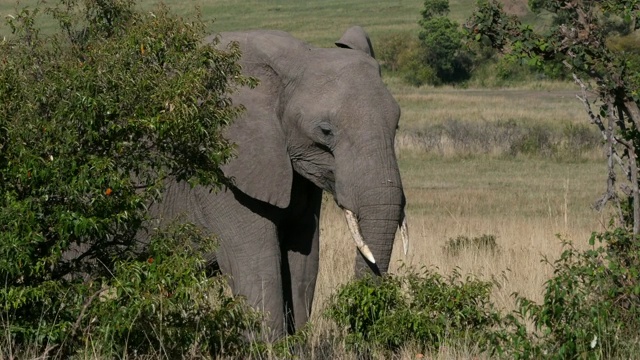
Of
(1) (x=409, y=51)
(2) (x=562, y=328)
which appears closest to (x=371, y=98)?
(2) (x=562, y=328)

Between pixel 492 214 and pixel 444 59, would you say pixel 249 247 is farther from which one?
pixel 444 59

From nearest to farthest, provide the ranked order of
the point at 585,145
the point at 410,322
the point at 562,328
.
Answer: the point at 562,328, the point at 410,322, the point at 585,145

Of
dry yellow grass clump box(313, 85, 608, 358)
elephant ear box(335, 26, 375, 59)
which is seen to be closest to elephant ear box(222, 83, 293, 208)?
elephant ear box(335, 26, 375, 59)

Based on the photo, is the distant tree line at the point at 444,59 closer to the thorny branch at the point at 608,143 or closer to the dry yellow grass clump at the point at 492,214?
A: the dry yellow grass clump at the point at 492,214

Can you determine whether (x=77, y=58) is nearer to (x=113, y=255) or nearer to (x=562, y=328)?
(x=113, y=255)

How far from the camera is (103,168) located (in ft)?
21.6

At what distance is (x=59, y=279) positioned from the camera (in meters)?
7.03

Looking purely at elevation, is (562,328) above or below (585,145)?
above

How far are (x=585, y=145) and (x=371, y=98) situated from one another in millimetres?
18665

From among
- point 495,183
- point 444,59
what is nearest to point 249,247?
point 495,183

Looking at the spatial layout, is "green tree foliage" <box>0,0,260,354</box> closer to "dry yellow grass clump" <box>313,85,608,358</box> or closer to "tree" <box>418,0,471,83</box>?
"dry yellow grass clump" <box>313,85,608,358</box>

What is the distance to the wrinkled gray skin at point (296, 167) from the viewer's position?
8.46m

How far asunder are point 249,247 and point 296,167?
2.06 ft

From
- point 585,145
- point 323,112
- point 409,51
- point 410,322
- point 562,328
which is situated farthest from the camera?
point 409,51
